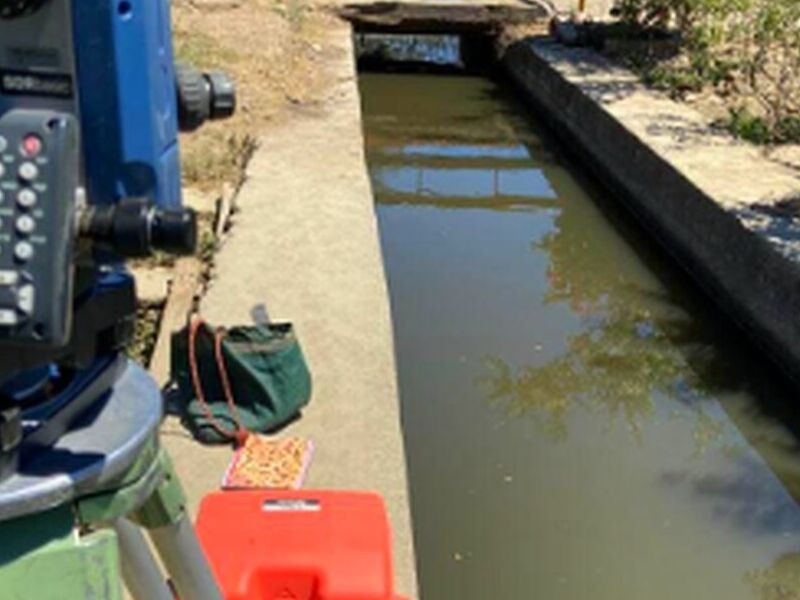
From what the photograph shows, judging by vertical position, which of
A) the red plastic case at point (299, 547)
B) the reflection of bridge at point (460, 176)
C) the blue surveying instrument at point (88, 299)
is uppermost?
the blue surveying instrument at point (88, 299)

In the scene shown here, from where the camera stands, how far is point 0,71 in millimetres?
1096

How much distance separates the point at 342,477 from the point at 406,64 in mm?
10910

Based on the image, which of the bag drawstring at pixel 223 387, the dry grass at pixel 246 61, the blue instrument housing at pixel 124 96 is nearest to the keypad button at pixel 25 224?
the blue instrument housing at pixel 124 96

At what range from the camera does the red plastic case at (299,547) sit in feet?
6.94

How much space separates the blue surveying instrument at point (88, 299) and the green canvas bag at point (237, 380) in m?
2.31

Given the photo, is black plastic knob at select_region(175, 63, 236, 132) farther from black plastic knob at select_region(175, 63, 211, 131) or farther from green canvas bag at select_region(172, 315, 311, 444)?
green canvas bag at select_region(172, 315, 311, 444)

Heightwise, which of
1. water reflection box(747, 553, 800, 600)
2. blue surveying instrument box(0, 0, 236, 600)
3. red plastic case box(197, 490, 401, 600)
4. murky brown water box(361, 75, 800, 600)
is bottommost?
water reflection box(747, 553, 800, 600)

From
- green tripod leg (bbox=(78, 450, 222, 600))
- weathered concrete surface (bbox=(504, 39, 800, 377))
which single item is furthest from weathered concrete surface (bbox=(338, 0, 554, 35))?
green tripod leg (bbox=(78, 450, 222, 600))

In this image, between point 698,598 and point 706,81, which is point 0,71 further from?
point 706,81

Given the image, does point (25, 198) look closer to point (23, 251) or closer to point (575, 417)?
point (23, 251)

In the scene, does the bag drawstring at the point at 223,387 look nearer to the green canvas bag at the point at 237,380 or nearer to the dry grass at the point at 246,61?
the green canvas bag at the point at 237,380

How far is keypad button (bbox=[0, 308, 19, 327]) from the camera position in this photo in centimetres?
94

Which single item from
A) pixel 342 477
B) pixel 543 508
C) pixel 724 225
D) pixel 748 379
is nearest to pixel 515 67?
pixel 724 225

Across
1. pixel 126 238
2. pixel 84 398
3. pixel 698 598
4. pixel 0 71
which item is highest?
pixel 0 71
